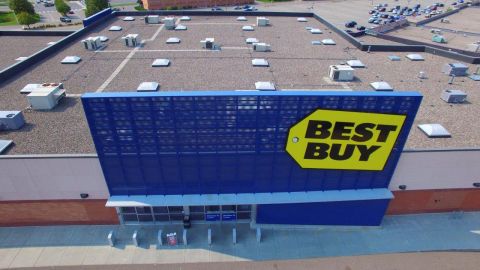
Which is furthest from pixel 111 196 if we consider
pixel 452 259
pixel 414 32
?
pixel 414 32

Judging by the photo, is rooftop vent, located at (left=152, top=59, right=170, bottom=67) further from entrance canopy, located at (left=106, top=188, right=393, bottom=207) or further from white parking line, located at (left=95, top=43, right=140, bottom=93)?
entrance canopy, located at (left=106, top=188, right=393, bottom=207)

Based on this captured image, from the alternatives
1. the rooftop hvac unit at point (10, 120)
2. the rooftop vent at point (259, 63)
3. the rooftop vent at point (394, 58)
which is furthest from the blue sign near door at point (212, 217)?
the rooftop vent at point (394, 58)

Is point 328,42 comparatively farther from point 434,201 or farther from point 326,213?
point 326,213

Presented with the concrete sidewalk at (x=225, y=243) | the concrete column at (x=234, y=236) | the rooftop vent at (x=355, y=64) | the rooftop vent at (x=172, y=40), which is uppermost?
the rooftop vent at (x=172, y=40)

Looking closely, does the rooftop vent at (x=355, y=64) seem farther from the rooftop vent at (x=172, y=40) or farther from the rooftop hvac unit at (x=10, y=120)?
the rooftop hvac unit at (x=10, y=120)

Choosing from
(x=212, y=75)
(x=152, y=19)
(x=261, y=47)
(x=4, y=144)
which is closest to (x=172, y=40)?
(x=152, y=19)

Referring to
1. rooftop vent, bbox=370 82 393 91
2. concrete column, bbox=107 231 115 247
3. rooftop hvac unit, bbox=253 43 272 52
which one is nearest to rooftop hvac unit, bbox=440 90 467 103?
rooftop vent, bbox=370 82 393 91
